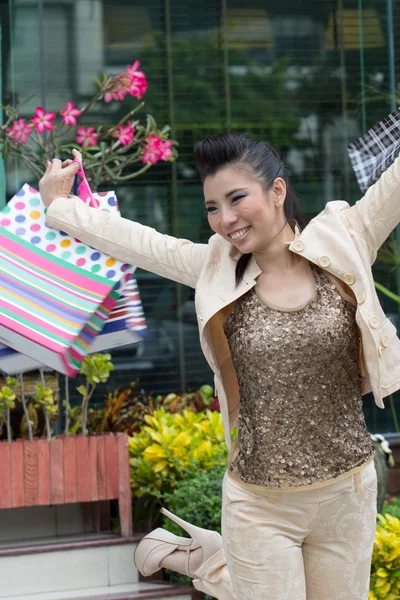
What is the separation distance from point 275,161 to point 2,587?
2.91m

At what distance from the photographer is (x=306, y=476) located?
9.44ft

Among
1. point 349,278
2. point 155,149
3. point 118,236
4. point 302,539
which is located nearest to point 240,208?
point 349,278

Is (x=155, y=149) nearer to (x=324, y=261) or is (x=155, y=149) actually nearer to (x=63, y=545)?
(x=63, y=545)

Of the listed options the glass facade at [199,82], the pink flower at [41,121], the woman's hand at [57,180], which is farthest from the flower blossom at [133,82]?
the woman's hand at [57,180]

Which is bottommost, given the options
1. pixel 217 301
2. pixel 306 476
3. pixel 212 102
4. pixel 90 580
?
pixel 90 580

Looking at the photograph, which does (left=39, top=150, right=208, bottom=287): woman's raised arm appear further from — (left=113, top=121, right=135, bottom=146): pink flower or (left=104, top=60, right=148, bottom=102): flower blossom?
(left=104, top=60, right=148, bottom=102): flower blossom

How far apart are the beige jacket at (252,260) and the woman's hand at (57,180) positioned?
0.05m

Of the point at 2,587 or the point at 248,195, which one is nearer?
the point at 248,195

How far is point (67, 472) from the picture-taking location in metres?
5.15

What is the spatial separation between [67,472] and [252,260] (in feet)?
8.09

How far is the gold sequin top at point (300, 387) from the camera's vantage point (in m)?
2.87

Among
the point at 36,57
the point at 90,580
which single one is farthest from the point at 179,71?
the point at 90,580

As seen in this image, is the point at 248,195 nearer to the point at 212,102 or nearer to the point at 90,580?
the point at 90,580

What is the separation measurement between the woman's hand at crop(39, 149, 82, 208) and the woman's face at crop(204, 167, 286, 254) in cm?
55
